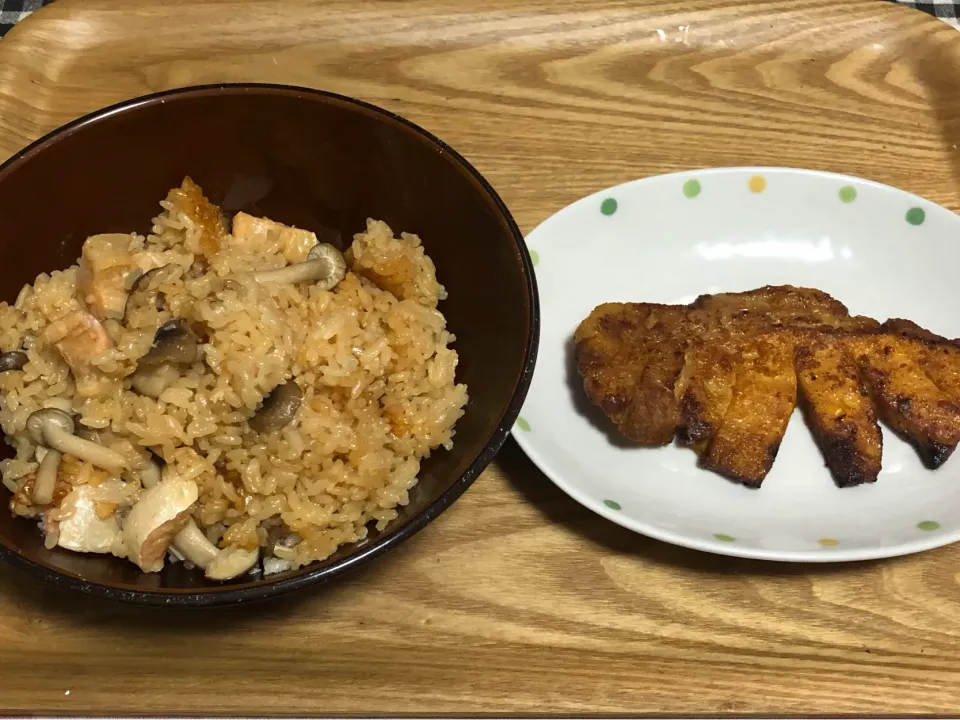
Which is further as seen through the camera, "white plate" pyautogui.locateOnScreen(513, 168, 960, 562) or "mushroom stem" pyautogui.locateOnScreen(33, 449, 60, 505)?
"white plate" pyautogui.locateOnScreen(513, 168, 960, 562)

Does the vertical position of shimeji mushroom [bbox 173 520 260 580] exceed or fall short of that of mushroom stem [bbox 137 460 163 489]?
it falls short

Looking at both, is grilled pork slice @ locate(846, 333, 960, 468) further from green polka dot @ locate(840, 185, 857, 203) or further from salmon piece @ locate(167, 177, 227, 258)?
salmon piece @ locate(167, 177, 227, 258)

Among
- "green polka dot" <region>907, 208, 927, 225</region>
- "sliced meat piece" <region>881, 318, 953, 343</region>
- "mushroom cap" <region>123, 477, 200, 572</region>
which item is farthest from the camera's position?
"green polka dot" <region>907, 208, 927, 225</region>

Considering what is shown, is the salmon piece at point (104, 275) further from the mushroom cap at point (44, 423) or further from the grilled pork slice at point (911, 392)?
the grilled pork slice at point (911, 392)

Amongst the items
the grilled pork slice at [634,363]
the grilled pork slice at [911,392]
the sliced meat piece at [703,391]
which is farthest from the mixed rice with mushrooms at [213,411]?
the grilled pork slice at [911,392]

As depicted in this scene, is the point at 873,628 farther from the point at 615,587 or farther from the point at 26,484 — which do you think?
the point at 26,484

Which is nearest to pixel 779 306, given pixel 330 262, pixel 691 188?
→ pixel 691 188

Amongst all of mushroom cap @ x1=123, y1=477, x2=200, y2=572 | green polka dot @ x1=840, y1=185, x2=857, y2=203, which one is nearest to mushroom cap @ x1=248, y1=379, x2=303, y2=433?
mushroom cap @ x1=123, y1=477, x2=200, y2=572

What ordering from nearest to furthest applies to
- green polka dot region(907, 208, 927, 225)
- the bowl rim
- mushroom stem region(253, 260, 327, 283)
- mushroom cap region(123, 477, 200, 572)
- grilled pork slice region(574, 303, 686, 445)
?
the bowl rim, mushroom cap region(123, 477, 200, 572), mushroom stem region(253, 260, 327, 283), grilled pork slice region(574, 303, 686, 445), green polka dot region(907, 208, 927, 225)
